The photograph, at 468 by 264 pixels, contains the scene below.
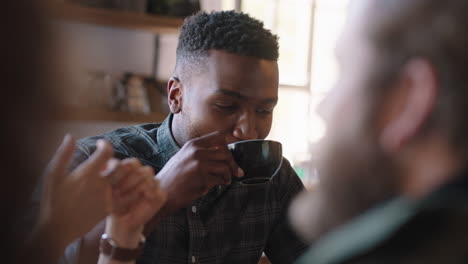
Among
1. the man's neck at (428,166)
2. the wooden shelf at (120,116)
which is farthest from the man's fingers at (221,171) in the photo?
the wooden shelf at (120,116)

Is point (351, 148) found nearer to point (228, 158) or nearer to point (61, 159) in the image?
point (61, 159)

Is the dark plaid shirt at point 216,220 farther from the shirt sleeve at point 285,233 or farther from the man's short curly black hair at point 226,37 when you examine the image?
the man's short curly black hair at point 226,37

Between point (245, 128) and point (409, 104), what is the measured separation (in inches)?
28.5

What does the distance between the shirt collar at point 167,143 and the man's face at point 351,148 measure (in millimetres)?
802

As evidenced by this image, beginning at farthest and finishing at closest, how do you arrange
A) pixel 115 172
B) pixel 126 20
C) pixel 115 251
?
pixel 126 20, pixel 115 251, pixel 115 172

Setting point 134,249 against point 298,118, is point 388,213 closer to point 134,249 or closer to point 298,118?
point 134,249

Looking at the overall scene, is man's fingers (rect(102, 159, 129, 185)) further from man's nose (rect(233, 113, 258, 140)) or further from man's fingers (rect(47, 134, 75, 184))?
man's nose (rect(233, 113, 258, 140))

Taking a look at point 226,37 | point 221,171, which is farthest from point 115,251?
point 226,37

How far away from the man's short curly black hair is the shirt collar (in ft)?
0.60

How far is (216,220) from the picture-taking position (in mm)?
1284

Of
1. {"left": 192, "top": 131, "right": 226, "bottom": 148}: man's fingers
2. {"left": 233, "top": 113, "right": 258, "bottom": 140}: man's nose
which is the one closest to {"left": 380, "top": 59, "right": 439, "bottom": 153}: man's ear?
{"left": 192, "top": 131, "right": 226, "bottom": 148}: man's fingers

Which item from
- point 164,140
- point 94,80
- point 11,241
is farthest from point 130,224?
Answer: point 94,80

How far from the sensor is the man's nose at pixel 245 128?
45.3 inches

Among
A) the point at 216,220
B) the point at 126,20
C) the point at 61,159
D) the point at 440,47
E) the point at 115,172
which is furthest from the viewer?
the point at 126,20
